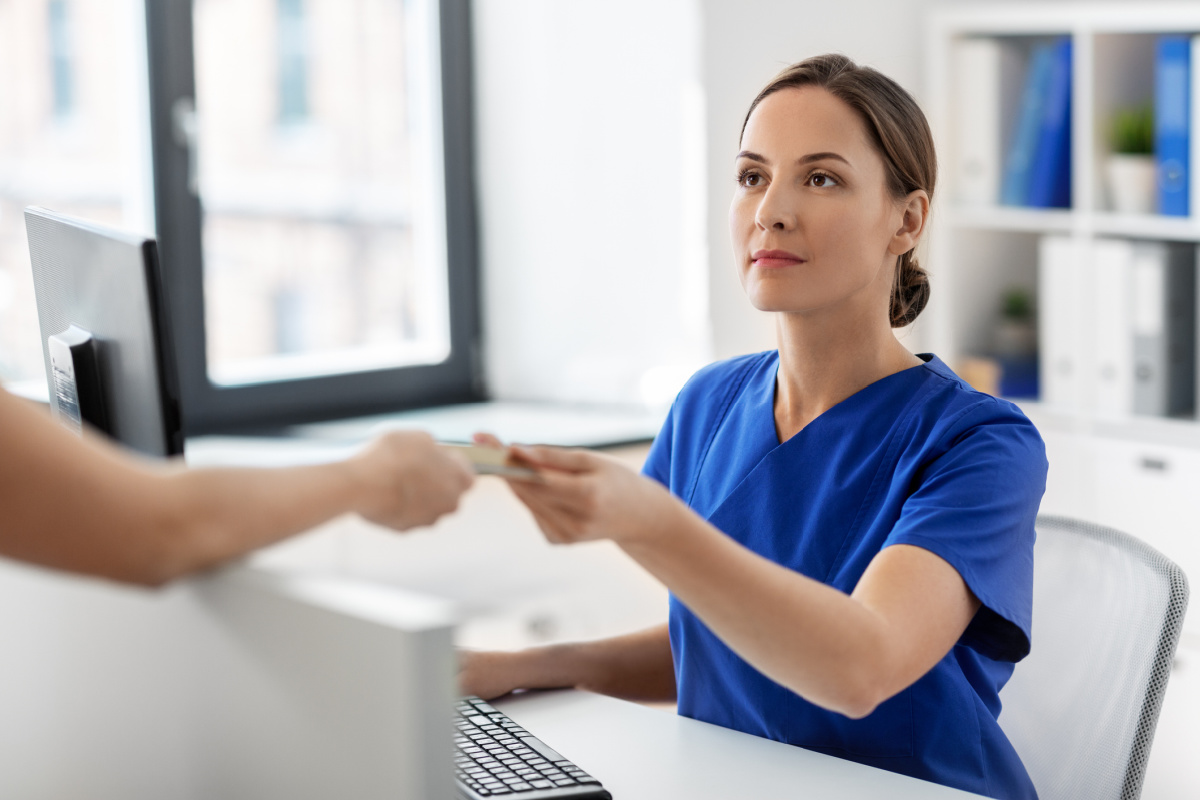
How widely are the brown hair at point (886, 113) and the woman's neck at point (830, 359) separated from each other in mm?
69

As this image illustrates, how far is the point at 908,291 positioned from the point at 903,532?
0.38 meters

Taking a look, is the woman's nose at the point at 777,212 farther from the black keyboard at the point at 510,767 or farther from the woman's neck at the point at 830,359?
the black keyboard at the point at 510,767

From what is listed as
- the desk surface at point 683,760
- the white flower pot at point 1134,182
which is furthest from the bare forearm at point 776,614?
the white flower pot at point 1134,182

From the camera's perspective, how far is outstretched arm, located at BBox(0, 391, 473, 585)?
2.03ft

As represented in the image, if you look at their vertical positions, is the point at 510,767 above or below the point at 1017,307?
below

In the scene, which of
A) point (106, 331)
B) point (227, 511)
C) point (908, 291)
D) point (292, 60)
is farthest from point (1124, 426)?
point (227, 511)

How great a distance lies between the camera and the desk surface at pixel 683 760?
1049 mm

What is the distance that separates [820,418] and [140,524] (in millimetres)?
785

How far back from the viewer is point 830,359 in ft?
4.25

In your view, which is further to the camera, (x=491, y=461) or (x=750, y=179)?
(x=750, y=179)

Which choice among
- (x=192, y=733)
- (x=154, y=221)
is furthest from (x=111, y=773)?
(x=154, y=221)

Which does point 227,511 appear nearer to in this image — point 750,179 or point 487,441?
point 487,441

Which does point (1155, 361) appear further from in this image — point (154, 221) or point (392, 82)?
point (154, 221)

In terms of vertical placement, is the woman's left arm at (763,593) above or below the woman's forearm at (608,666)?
above
